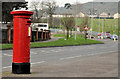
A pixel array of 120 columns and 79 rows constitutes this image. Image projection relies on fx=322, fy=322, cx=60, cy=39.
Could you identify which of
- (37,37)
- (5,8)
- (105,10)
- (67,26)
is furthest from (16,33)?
(105,10)

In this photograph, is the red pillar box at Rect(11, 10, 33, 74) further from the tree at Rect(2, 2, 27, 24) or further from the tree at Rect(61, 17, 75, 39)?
the tree at Rect(61, 17, 75, 39)

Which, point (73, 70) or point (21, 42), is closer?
point (21, 42)

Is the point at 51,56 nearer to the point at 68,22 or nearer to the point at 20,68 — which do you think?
the point at 20,68

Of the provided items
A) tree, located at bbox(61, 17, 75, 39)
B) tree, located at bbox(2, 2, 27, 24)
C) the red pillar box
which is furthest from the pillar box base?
tree, located at bbox(61, 17, 75, 39)

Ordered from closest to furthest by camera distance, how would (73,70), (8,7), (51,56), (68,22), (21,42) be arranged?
(21,42) < (73,70) < (51,56) < (8,7) < (68,22)

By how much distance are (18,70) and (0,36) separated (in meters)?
29.2

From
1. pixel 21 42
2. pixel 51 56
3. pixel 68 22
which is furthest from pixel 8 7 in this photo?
pixel 21 42

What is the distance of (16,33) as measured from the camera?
10.1 meters

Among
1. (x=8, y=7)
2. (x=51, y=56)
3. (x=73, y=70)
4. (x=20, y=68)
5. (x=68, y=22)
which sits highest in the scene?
(x=8, y=7)

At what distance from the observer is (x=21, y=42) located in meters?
10.0

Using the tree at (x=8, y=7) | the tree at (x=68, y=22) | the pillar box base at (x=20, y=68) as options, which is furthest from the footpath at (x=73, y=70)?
the tree at (x=68, y=22)

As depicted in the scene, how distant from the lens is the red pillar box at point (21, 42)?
33.0 feet

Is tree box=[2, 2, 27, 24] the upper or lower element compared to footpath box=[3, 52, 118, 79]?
upper

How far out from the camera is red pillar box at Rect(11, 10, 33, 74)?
33.0 ft
